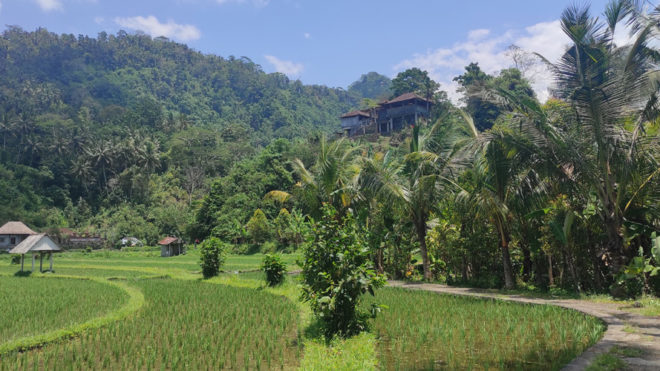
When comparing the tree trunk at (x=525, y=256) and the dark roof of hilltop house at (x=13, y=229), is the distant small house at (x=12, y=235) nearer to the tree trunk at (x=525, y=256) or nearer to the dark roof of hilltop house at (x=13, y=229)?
the dark roof of hilltop house at (x=13, y=229)

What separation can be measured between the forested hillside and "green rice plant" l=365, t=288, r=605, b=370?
4423cm

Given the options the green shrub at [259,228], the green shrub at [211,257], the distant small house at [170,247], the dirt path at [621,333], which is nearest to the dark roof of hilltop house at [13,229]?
the distant small house at [170,247]

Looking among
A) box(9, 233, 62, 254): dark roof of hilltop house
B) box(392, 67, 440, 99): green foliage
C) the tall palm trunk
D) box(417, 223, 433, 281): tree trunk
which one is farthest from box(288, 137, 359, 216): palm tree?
box(392, 67, 440, 99): green foliage

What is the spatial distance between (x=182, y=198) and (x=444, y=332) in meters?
54.9

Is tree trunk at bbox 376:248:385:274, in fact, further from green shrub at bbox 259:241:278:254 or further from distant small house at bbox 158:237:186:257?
distant small house at bbox 158:237:186:257

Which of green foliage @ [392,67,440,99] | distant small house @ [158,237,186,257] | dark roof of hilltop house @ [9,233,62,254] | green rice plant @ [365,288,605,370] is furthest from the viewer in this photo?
Result: green foliage @ [392,67,440,99]

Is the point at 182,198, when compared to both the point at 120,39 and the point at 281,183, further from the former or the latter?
the point at 120,39

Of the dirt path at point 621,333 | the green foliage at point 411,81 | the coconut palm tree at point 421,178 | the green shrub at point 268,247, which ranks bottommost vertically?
the green shrub at point 268,247

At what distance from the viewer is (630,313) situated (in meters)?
7.80

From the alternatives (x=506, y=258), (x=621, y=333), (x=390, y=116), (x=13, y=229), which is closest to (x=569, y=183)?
(x=506, y=258)

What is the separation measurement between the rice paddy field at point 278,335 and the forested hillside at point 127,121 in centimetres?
4016

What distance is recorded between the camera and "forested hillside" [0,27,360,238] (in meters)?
57.2

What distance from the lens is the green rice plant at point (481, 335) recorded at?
553 centimetres

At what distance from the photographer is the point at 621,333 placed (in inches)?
245
